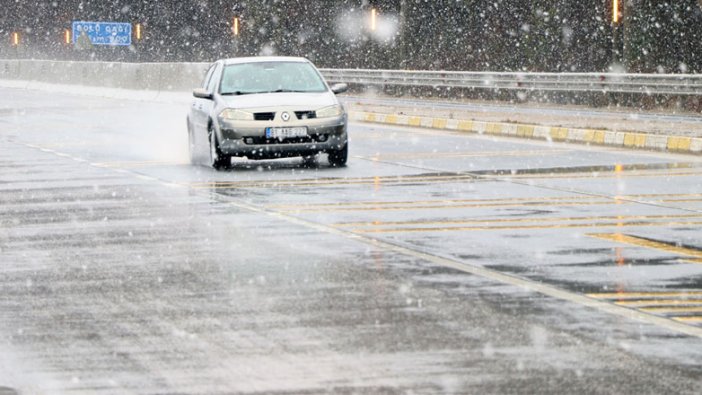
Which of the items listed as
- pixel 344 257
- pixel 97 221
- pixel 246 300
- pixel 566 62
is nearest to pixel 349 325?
pixel 246 300

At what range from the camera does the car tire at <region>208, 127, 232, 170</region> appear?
67.8 ft

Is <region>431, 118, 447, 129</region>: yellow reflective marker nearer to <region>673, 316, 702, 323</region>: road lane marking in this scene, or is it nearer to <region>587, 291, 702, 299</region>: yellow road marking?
<region>587, 291, 702, 299</region>: yellow road marking

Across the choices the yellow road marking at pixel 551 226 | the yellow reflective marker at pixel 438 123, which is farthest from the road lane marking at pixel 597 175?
the yellow reflective marker at pixel 438 123

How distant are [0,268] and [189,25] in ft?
246

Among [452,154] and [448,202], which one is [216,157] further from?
[448,202]

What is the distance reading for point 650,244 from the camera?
481 inches

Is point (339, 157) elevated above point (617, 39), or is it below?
below

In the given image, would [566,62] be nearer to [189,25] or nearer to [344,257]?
[344,257]

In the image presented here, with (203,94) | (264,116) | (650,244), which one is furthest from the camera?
(203,94)

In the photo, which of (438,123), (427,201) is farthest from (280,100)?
(438,123)

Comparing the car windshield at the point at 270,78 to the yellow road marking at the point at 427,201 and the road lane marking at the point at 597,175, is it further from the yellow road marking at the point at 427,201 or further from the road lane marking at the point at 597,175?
the yellow road marking at the point at 427,201

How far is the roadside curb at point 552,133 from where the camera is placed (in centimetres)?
2414

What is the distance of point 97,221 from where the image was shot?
14.2 metres

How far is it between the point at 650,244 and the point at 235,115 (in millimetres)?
9248
